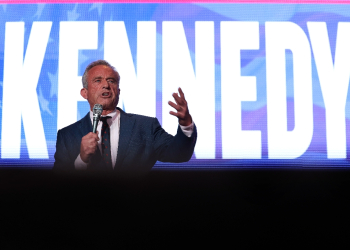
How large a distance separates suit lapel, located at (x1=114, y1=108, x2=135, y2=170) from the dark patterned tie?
0.06 m

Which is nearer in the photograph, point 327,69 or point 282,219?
point 282,219

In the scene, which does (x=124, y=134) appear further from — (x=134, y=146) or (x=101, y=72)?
(x=101, y=72)

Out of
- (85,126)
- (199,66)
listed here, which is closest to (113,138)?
(85,126)

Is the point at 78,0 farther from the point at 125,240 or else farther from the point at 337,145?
the point at 337,145

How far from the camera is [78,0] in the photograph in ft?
9.78

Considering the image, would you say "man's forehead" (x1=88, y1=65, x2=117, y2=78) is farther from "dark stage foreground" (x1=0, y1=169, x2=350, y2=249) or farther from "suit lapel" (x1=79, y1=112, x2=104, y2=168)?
"dark stage foreground" (x1=0, y1=169, x2=350, y2=249)

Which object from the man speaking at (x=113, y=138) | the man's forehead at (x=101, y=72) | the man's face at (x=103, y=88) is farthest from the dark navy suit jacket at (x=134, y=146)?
the man's forehead at (x=101, y=72)

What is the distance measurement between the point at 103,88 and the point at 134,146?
39 cm

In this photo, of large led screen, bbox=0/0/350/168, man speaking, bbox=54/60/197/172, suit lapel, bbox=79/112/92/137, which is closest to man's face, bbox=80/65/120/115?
man speaking, bbox=54/60/197/172

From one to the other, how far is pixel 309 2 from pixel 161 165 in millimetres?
1494

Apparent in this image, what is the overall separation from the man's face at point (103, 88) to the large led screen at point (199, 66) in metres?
0.27

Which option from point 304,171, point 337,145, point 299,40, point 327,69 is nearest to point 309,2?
point 299,40

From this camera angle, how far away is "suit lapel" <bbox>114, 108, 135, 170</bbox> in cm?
249

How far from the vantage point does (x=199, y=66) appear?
2953mm
